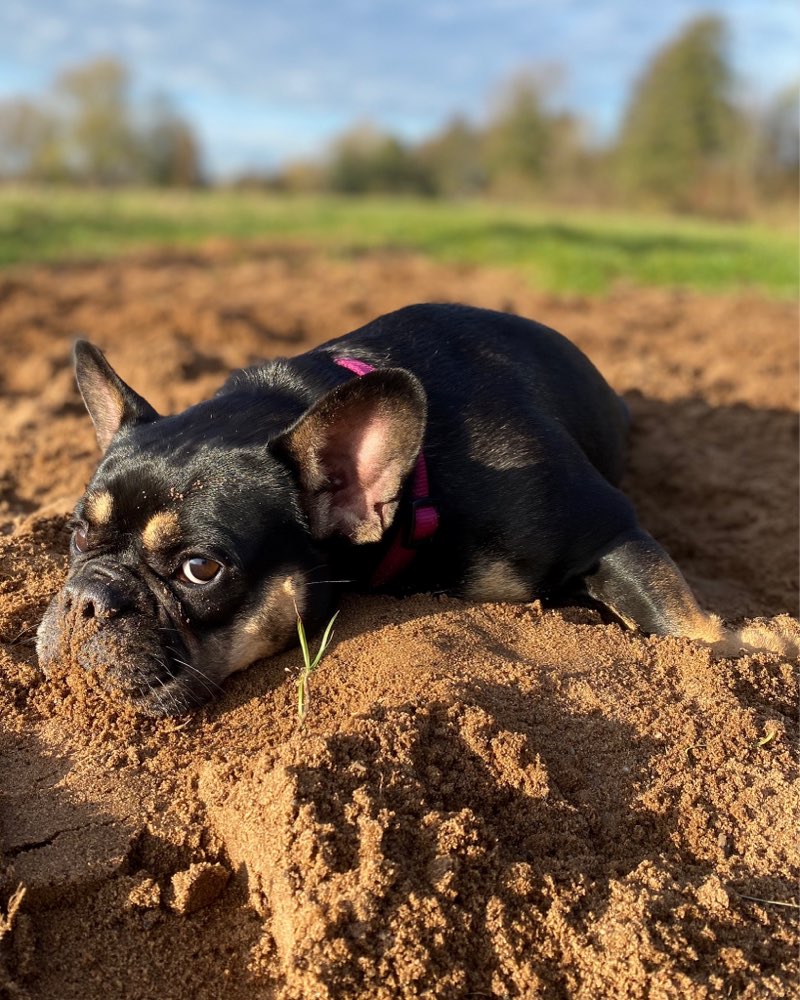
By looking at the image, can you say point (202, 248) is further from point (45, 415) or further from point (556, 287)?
point (45, 415)

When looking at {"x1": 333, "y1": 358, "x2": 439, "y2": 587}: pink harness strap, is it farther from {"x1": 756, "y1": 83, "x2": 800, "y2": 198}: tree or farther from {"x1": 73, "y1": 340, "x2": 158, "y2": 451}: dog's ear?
{"x1": 756, "y1": 83, "x2": 800, "y2": 198}: tree

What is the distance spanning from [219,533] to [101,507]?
1.51ft

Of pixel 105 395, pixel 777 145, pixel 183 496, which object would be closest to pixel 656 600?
pixel 183 496

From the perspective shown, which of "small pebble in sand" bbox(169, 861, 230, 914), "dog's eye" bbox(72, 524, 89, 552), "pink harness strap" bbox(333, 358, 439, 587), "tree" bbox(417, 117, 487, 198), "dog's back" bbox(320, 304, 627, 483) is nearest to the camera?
"small pebble in sand" bbox(169, 861, 230, 914)

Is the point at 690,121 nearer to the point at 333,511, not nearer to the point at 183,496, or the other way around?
the point at 333,511

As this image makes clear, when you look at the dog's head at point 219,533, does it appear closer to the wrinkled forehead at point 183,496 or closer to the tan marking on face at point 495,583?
the wrinkled forehead at point 183,496

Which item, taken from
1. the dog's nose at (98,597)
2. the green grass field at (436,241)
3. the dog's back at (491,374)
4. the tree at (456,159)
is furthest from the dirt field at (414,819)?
the tree at (456,159)

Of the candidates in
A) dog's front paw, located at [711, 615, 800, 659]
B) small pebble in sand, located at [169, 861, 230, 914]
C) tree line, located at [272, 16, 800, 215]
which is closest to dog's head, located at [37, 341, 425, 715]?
small pebble in sand, located at [169, 861, 230, 914]

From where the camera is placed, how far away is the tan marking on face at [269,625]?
3.02 m

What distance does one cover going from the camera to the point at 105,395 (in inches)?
149

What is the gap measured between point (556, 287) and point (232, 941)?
38.6ft

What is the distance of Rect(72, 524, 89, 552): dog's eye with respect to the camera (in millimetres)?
3188

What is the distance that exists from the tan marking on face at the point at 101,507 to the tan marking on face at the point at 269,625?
590 mm

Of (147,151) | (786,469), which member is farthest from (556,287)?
(147,151)
